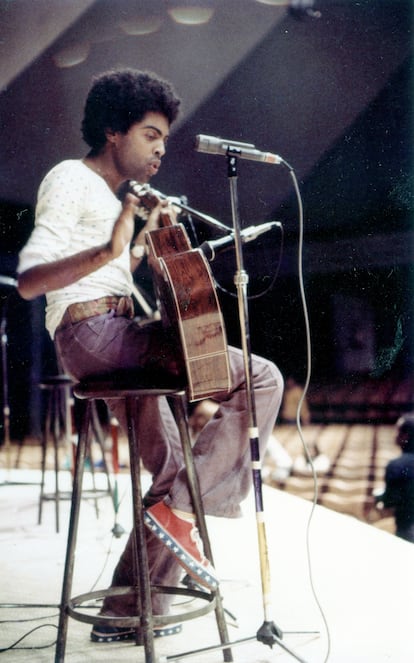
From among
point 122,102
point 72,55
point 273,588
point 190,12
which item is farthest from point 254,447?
point 72,55

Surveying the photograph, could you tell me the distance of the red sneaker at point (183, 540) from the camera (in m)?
1.65

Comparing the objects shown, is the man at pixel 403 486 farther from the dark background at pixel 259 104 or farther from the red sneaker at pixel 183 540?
the red sneaker at pixel 183 540

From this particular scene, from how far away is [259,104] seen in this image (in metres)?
3.52

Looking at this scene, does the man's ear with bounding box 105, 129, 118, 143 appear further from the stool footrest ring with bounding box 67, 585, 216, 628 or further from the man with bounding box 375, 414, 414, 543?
the man with bounding box 375, 414, 414, 543

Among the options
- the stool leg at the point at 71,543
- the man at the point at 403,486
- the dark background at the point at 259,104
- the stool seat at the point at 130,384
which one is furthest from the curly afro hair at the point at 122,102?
the man at the point at 403,486

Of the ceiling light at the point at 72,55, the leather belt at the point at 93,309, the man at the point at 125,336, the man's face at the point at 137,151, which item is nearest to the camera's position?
the man at the point at 125,336

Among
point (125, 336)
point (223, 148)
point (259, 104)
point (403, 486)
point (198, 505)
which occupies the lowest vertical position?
point (403, 486)

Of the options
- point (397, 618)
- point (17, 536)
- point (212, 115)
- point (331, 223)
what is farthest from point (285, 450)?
point (397, 618)

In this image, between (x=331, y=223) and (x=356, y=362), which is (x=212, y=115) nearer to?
(x=331, y=223)

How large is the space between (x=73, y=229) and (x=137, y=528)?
36.7 inches

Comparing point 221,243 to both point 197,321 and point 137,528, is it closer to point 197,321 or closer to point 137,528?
point 197,321

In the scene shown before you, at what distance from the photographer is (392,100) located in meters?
3.15

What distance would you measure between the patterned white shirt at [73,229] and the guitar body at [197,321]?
37 centimetres

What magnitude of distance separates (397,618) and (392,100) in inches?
93.3
